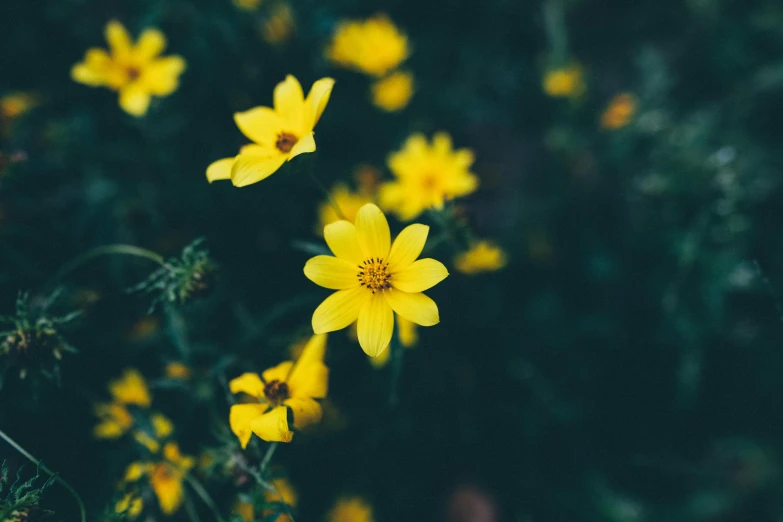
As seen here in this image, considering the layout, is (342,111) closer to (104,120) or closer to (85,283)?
(104,120)

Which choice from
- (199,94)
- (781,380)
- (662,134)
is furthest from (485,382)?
(199,94)

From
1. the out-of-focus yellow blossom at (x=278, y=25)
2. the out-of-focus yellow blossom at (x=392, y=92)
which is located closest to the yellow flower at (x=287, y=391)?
the out-of-focus yellow blossom at (x=392, y=92)

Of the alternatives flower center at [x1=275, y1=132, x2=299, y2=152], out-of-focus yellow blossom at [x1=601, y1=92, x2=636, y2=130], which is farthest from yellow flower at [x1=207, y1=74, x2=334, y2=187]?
out-of-focus yellow blossom at [x1=601, y1=92, x2=636, y2=130]

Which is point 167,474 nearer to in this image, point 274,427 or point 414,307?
point 274,427

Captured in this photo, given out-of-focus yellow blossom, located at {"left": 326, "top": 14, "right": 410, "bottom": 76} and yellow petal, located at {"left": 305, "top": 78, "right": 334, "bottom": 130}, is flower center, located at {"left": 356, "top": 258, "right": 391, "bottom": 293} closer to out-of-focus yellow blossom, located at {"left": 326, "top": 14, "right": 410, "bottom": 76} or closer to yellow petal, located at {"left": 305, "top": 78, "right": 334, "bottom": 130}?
yellow petal, located at {"left": 305, "top": 78, "right": 334, "bottom": 130}

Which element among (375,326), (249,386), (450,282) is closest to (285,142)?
(375,326)
